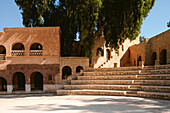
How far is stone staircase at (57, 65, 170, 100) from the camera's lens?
31.5 feet

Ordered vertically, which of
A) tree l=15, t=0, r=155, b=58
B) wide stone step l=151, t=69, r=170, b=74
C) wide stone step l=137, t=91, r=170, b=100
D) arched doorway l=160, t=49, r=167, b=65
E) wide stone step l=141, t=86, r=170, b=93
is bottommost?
wide stone step l=137, t=91, r=170, b=100

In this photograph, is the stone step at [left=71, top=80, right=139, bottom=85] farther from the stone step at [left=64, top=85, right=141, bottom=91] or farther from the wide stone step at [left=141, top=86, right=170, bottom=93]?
the wide stone step at [left=141, top=86, right=170, bottom=93]

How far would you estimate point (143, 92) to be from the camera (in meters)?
9.55

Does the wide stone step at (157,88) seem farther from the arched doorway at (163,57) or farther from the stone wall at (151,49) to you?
the arched doorway at (163,57)

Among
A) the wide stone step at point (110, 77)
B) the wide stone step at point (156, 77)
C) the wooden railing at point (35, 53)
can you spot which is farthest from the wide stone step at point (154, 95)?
the wooden railing at point (35, 53)

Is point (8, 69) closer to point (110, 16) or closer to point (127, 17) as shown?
point (110, 16)

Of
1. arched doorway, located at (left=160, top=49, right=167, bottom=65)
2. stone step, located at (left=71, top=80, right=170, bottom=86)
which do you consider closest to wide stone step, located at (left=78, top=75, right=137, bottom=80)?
stone step, located at (left=71, top=80, right=170, bottom=86)

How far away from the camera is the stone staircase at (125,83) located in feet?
31.5

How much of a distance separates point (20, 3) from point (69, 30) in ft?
24.7

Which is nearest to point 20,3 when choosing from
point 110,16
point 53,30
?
point 53,30

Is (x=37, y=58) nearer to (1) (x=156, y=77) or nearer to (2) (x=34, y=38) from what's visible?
(2) (x=34, y=38)

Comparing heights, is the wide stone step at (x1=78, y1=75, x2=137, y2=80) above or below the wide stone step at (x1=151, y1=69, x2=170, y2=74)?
below

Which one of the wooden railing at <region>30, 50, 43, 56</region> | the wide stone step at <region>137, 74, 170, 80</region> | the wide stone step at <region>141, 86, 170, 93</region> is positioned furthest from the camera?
the wooden railing at <region>30, 50, 43, 56</region>

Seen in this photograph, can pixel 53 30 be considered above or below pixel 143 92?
above
